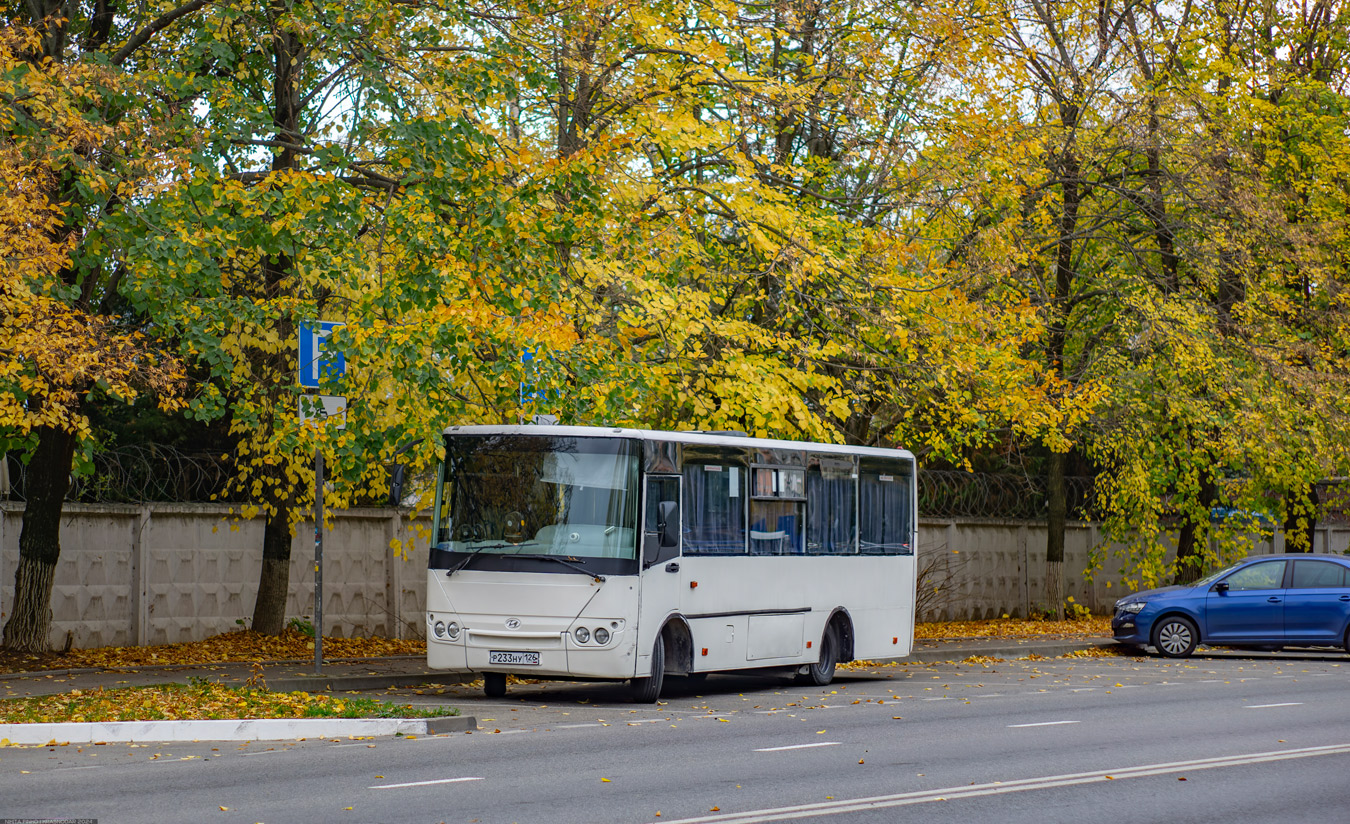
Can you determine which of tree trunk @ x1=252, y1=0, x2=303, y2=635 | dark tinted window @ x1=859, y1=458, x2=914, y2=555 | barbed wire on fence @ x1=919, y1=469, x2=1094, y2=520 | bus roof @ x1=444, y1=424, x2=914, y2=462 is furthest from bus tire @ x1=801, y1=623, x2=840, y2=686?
barbed wire on fence @ x1=919, y1=469, x2=1094, y2=520

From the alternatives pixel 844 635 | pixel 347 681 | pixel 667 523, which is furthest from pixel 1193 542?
pixel 347 681

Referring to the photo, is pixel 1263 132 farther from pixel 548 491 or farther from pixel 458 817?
pixel 458 817

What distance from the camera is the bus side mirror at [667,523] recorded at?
1564cm

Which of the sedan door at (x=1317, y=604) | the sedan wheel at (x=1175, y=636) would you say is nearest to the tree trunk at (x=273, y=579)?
the sedan wheel at (x=1175, y=636)

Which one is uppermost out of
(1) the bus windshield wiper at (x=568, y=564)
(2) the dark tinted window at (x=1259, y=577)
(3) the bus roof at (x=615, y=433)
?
(3) the bus roof at (x=615, y=433)

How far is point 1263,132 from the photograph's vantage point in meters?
30.2

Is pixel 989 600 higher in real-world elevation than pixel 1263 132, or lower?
lower

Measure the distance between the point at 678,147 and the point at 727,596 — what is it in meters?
5.49

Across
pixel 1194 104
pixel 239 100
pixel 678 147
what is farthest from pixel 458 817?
pixel 1194 104

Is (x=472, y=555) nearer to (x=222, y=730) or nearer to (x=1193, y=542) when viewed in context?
(x=222, y=730)

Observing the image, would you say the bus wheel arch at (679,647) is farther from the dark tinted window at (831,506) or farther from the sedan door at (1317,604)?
the sedan door at (1317,604)

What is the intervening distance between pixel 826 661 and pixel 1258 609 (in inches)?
339

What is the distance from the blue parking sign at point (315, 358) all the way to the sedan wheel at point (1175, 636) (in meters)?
14.5

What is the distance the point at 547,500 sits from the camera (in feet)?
51.5
